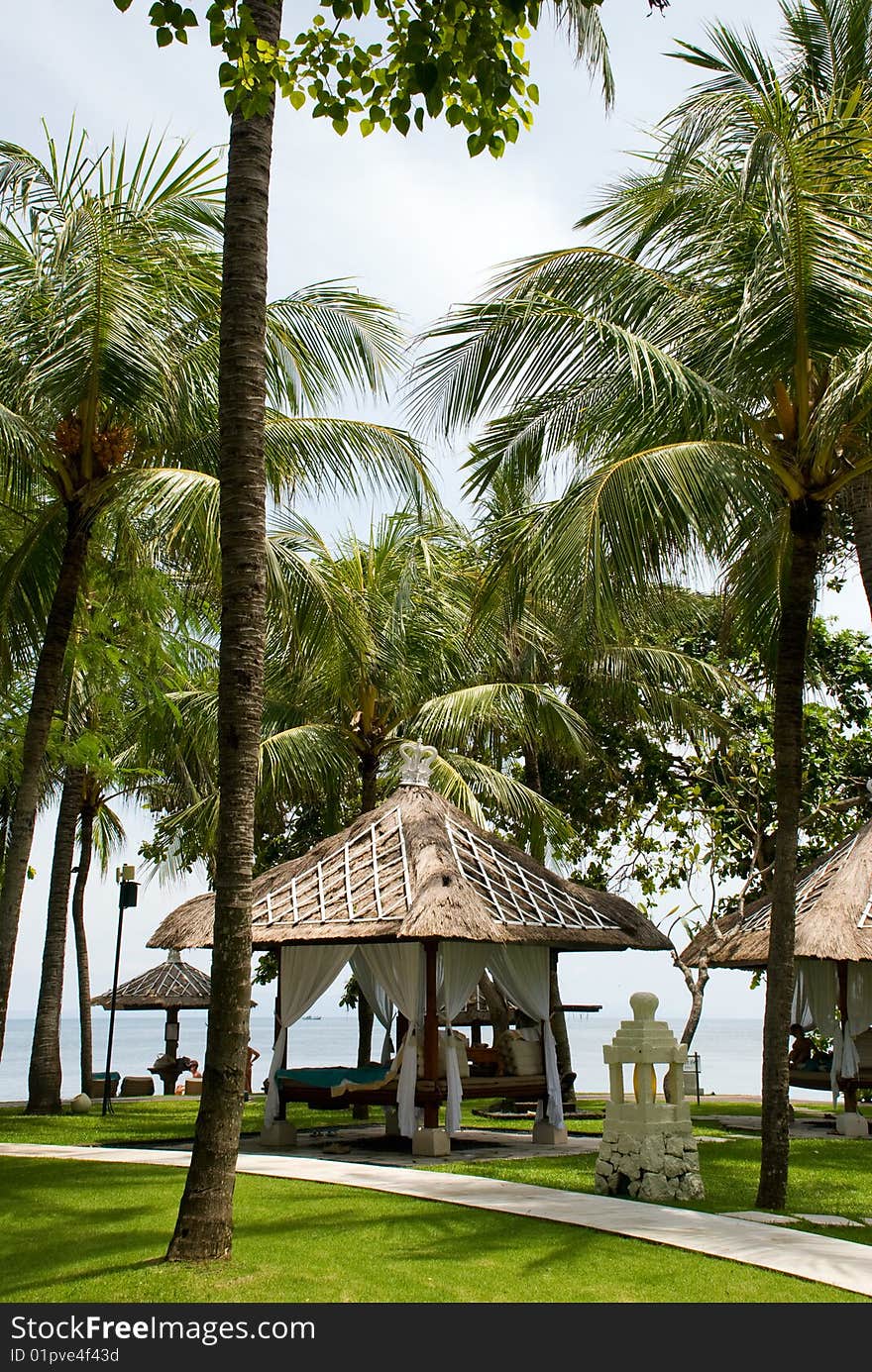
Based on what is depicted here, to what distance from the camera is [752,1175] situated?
36.7 ft

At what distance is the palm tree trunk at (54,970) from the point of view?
58.0 feet

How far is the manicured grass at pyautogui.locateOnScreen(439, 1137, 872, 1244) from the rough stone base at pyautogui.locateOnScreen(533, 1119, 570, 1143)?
1053 mm

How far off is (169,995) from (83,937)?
5.94 ft

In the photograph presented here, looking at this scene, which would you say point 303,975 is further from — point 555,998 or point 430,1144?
point 555,998

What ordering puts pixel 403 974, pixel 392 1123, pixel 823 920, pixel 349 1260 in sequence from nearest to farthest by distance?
pixel 349 1260 → pixel 403 974 → pixel 392 1123 → pixel 823 920

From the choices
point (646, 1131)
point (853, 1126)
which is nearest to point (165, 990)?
point (853, 1126)

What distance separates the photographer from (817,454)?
9.25 metres

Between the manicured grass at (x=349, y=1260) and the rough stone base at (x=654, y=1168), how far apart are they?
1437 millimetres

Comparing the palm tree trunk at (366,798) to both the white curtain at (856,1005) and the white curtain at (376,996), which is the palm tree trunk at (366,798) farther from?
the white curtain at (856,1005)
